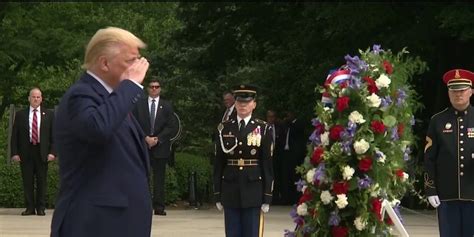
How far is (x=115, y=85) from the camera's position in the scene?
5.26 metres

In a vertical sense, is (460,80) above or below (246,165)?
above

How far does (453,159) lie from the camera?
396 inches

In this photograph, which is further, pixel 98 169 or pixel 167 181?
pixel 167 181

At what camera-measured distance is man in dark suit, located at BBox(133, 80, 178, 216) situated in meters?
16.9

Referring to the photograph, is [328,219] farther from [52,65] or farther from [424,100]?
[52,65]

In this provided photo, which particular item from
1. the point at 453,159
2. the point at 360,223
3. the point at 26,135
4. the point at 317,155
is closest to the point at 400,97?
the point at 317,155

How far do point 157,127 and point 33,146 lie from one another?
210cm

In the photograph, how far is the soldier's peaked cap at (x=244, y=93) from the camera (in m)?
10.9

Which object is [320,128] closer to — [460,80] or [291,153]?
[460,80]

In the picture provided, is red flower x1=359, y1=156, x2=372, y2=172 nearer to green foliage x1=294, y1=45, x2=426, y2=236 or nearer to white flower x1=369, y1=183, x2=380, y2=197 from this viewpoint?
green foliage x1=294, y1=45, x2=426, y2=236

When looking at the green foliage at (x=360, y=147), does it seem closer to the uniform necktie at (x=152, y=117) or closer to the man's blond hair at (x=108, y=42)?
the man's blond hair at (x=108, y=42)

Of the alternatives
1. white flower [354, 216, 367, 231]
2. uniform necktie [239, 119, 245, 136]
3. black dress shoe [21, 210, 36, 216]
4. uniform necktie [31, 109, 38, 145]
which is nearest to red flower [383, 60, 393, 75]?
white flower [354, 216, 367, 231]

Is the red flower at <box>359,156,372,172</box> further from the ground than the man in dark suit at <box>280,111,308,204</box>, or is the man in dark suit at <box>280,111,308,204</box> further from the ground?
the man in dark suit at <box>280,111,308,204</box>

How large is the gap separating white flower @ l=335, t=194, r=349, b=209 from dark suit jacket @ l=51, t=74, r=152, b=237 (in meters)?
3.42
